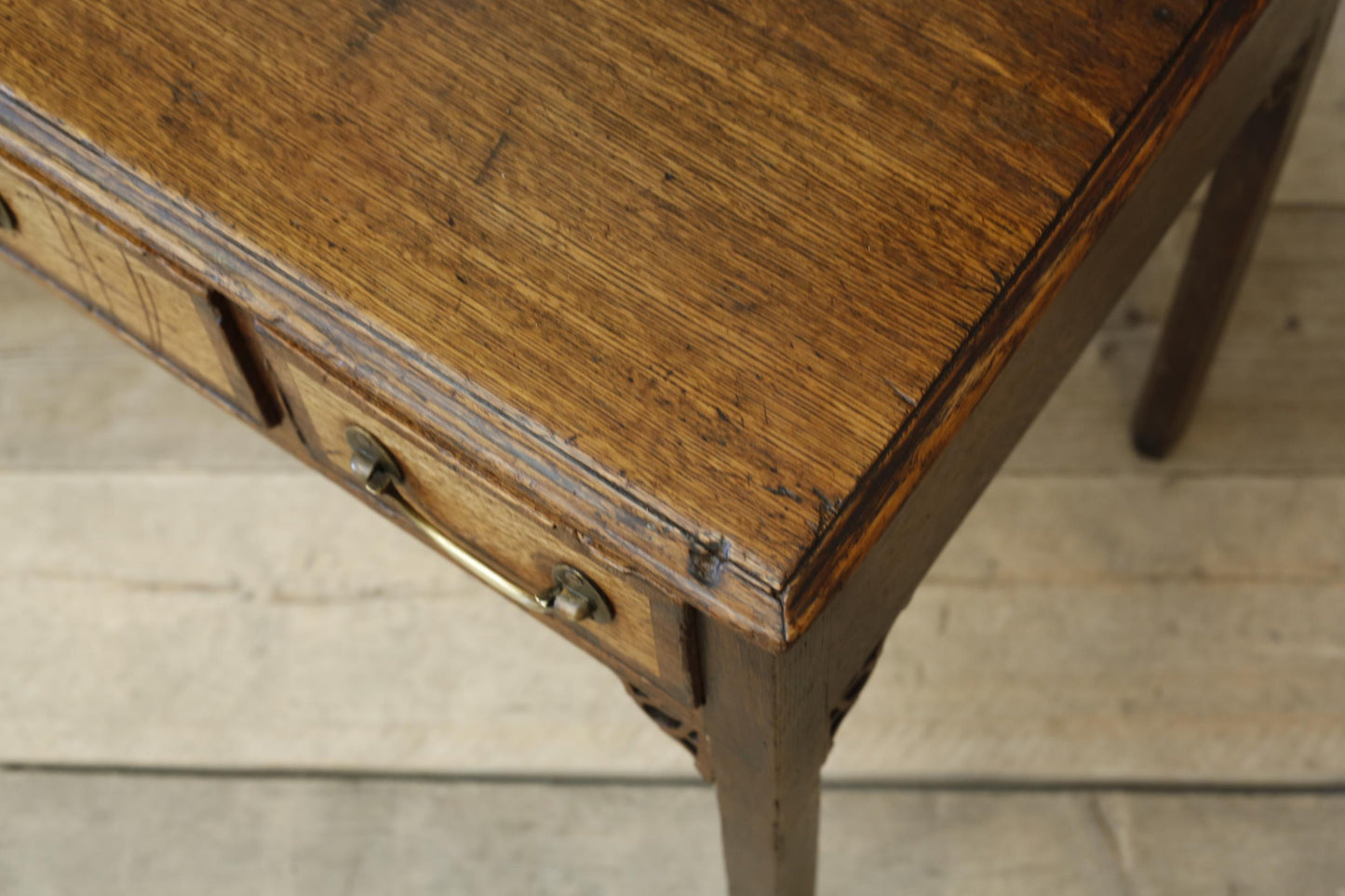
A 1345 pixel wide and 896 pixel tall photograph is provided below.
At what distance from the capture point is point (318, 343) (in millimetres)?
470

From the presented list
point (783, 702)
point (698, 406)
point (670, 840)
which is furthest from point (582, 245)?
point (670, 840)

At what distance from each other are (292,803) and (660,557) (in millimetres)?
641

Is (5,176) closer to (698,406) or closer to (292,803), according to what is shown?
(698,406)

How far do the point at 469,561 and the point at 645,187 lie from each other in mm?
171

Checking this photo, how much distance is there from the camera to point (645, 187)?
487 mm

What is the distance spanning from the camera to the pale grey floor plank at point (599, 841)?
896 millimetres

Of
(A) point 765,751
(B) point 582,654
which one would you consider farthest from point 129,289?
(B) point 582,654

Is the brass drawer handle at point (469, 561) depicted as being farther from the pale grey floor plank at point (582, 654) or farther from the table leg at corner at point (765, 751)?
the pale grey floor plank at point (582, 654)

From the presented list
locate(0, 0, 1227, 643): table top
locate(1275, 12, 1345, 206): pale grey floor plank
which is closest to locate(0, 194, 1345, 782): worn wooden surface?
locate(1275, 12, 1345, 206): pale grey floor plank

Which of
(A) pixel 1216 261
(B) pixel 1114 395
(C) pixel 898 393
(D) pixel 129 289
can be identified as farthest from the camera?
(B) pixel 1114 395

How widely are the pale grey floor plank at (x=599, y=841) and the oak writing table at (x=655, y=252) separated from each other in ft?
1.22

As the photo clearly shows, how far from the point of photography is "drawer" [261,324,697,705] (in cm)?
47

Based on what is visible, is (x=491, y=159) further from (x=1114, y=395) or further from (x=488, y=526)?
(x=1114, y=395)

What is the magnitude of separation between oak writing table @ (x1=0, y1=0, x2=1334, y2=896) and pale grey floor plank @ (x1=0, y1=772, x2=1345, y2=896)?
0.37 metres
